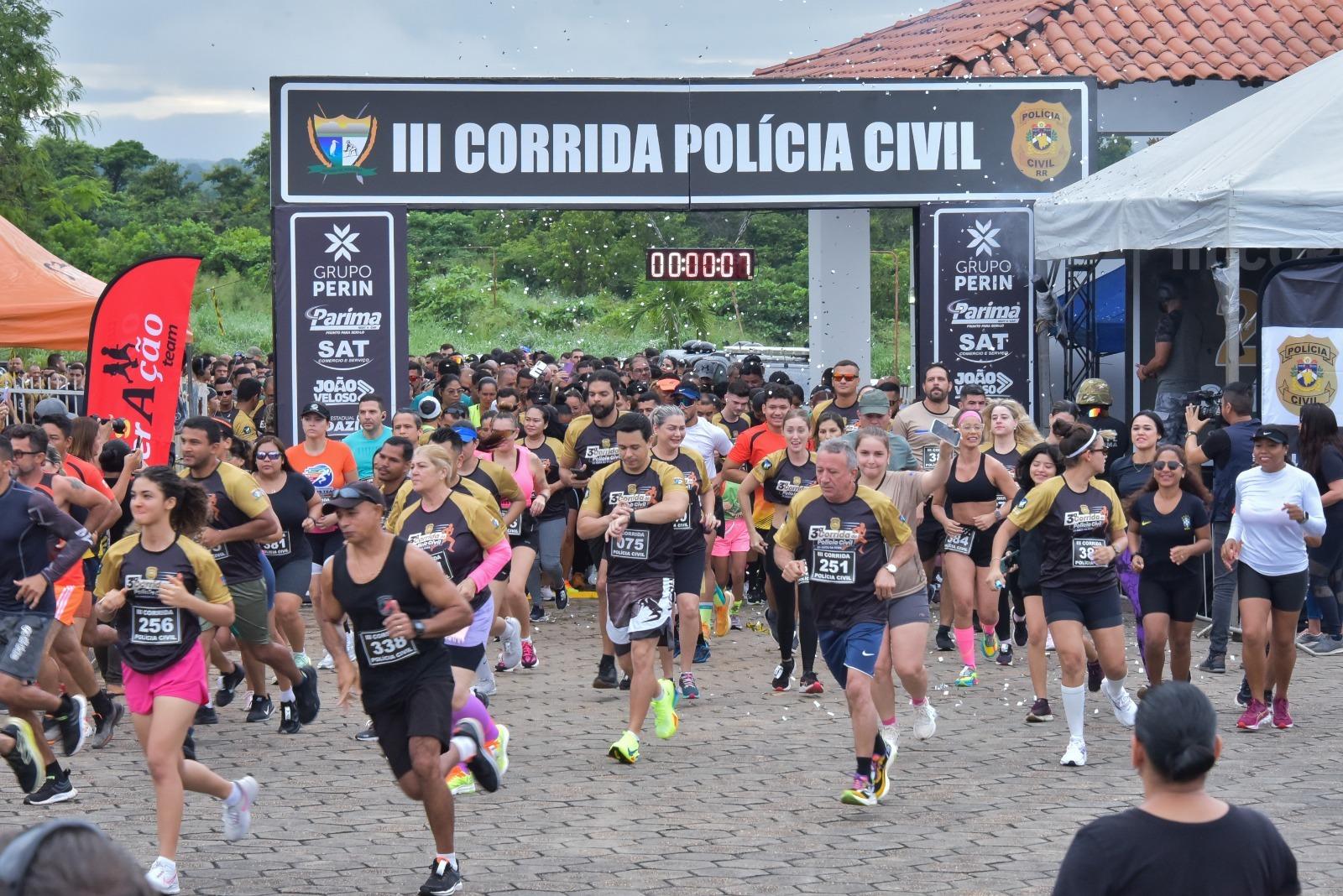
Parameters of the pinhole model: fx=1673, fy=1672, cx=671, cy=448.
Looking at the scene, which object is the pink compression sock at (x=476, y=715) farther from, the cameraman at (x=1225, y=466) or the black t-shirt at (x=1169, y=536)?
the cameraman at (x=1225, y=466)

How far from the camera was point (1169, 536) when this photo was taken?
10.0 m

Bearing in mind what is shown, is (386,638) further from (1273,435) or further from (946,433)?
(946,433)

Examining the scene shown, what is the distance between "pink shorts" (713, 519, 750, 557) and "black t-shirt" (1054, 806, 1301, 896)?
10089 mm

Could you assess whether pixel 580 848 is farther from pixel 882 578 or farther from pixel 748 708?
pixel 748 708

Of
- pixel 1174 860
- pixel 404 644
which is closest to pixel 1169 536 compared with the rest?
pixel 404 644

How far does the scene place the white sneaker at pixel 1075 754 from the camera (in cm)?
920

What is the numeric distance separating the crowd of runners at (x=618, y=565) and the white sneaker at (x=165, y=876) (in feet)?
0.04

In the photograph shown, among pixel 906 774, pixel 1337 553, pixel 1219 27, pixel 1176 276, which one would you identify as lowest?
pixel 906 774

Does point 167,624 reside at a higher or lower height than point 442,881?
higher

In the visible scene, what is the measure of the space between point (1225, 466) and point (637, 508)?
4882 mm

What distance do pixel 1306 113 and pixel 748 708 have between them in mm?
8369

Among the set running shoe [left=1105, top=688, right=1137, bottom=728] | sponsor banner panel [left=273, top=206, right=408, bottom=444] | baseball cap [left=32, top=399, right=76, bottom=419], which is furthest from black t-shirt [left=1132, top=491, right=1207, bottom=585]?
sponsor banner panel [left=273, top=206, right=408, bottom=444]

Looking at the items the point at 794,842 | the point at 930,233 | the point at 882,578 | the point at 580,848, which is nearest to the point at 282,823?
the point at 580,848

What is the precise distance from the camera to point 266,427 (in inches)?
666
